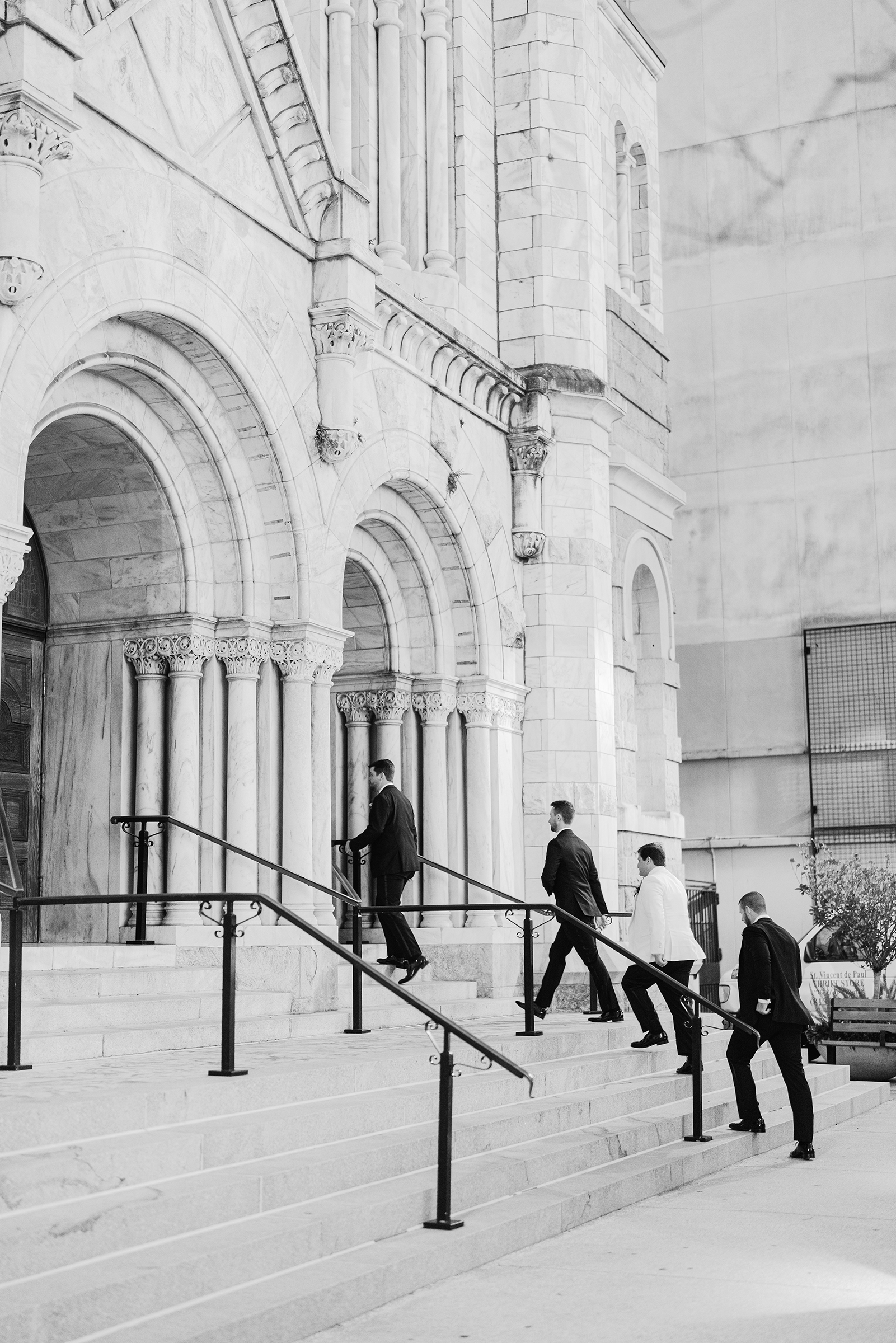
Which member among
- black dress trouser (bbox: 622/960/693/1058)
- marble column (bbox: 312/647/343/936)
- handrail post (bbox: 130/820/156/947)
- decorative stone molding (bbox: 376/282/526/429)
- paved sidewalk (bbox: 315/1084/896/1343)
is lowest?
paved sidewalk (bbox: 315/1084/896/1343)

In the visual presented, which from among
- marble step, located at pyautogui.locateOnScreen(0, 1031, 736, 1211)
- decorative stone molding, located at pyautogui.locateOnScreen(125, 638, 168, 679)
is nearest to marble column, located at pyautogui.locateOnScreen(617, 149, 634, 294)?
decorative stone molding, located at pyautogui.locateOnScreen(125, 638, 168, 679)

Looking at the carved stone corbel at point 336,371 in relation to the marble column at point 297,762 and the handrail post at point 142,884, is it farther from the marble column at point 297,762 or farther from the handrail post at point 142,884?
the handrail post at point 142,884

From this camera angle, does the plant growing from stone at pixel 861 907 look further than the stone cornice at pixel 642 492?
No

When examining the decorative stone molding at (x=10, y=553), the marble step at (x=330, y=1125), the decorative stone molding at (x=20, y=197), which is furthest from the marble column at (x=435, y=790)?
the decorative stone molding at (x=20, y=197)

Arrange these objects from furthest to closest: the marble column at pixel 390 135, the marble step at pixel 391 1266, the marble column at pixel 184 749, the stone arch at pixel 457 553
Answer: the marble column at pixel 390 135
the stone arch at pixel 457 553
the marble column at pixel 184 749
the marble step at pixel 391 1266

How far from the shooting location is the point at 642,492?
1719 centimetres

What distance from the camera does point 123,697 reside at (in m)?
11.2

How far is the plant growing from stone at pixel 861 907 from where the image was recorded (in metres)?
15.9

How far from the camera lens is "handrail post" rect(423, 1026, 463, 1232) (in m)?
6.16

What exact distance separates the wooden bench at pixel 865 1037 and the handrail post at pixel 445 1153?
8.18 metres

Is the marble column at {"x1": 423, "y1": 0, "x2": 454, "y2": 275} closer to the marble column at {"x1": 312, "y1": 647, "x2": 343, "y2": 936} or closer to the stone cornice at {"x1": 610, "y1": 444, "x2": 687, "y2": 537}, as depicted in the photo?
the stone cornice at {"x1": 610, "y1": 444, "x2": 687, "y2": 537}

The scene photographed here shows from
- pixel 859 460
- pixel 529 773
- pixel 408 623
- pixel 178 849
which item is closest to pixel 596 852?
pixel 529 773

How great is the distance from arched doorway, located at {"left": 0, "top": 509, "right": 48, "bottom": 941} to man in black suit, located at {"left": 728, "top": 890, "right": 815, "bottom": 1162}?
5.00 meters

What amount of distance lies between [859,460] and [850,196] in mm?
3803
